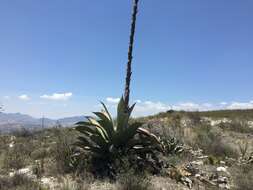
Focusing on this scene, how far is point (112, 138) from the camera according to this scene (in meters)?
8.95

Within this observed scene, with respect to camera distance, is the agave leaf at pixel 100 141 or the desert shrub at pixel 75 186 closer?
the desert shrub at pixel 75 186

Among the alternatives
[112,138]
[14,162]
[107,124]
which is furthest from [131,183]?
[14,162]

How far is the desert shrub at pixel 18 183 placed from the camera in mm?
6719

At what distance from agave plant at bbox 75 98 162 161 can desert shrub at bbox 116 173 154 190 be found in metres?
1.57

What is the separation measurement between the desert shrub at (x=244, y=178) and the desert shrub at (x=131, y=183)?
2044mm

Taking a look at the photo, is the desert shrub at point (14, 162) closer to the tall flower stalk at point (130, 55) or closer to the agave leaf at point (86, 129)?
the agave leaf at point (86, 129)

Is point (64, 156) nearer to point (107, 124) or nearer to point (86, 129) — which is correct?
point (86, 129)

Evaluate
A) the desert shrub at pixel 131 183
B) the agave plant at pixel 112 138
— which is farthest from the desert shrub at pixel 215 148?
the desert shrub at pixel 131 183

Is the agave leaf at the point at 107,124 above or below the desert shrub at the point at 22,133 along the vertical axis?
above

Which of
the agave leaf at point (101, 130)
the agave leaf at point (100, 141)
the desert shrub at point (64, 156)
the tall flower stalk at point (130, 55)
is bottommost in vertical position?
the desert shrub at point (64, 156)

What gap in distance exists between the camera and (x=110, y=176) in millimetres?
8023

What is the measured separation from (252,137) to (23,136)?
39.7 ft

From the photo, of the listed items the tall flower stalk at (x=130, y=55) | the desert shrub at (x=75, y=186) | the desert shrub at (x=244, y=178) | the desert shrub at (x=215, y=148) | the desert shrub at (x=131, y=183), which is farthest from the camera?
the desert shrub at (x=215, y=148)

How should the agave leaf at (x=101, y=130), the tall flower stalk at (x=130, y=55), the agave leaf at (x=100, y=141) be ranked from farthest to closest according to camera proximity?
1. the tall flower stalk at (x=130, y=55)
2. the agave leaf at (x=101, y=130)
3. the agave leaf at (x=100, y=141)
